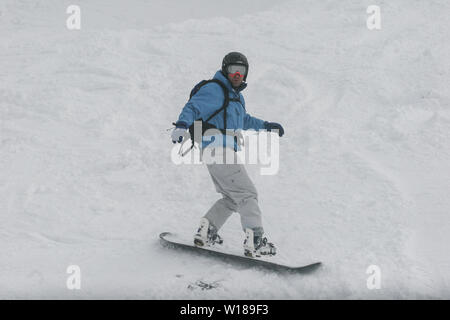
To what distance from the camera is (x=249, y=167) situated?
289 inches

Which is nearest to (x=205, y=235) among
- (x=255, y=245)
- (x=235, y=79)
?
(x=255, y=245)

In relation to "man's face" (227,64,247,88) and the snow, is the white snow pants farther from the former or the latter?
"man's face" (227,64,247,88)

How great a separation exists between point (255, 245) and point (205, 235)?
0.54 meters

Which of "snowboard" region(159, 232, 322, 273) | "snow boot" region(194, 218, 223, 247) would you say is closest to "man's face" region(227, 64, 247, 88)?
"snow boot" region(194, 218, 223, 247)

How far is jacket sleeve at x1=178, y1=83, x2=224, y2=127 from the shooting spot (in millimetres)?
4508

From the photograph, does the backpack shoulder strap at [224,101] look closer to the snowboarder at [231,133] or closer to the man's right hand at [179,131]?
the snowboarder at [231,133]

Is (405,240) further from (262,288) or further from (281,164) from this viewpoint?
(281,164)

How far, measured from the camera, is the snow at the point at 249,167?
14.9 feet

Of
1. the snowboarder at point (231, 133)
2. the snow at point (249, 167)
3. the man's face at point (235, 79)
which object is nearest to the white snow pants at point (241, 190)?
the snowboarder at point (231, 133)

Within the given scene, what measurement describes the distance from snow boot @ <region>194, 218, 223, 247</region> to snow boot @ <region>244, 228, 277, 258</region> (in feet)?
1.44

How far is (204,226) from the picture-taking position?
16.0ft

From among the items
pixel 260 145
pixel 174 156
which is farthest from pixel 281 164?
pixel 174 156

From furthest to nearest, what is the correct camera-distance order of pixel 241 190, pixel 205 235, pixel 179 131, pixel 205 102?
pixel 205 235 → pixel 241 190 → pixel 205 102 → pixel 179 131

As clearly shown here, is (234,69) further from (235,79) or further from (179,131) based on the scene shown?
(179,131)
